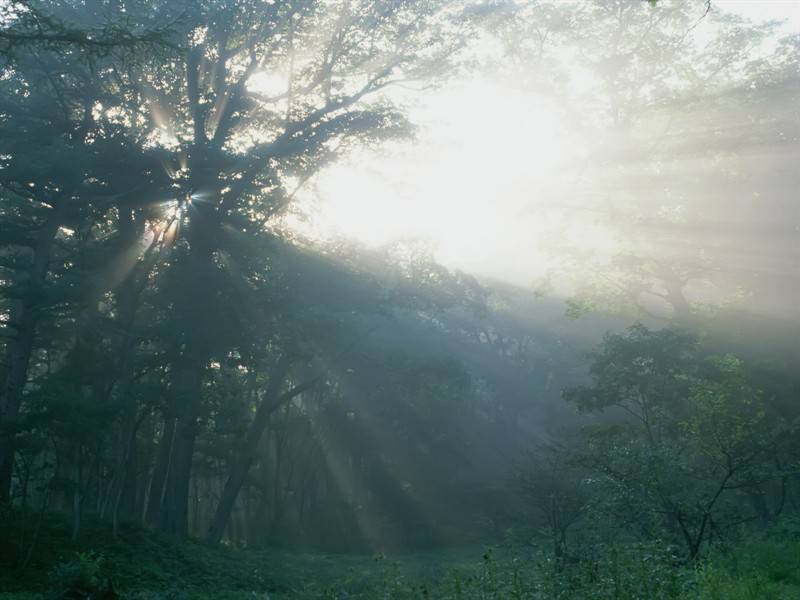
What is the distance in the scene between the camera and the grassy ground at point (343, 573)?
23.9ft

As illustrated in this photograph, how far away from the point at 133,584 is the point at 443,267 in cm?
1844

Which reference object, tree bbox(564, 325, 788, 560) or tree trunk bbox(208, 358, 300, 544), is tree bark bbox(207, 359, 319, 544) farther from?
tree bbox(564, 325, 788, 560)

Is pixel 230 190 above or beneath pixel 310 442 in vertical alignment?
above

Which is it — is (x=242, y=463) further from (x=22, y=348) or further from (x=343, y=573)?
(x=22, y=348)

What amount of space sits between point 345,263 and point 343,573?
11.3m

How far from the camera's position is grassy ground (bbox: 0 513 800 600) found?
728cm

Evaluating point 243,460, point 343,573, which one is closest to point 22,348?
point 243,460

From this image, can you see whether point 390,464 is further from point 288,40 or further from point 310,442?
point 288,40

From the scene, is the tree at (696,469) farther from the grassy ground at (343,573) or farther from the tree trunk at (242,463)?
the tree trunk at (242,463)

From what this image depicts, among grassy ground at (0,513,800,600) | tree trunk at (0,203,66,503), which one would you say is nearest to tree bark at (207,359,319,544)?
grassy ground at (0,513,800,600)

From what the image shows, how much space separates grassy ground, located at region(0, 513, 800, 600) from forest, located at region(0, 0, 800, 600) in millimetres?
161

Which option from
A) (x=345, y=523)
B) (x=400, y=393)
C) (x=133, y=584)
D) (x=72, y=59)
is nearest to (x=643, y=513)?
(x=133, y=584)

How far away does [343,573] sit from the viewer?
818 inches

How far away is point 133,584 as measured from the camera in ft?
45.4
